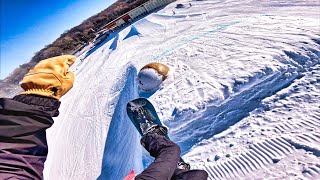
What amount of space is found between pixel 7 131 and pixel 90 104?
35.0ft

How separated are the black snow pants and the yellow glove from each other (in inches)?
46.8

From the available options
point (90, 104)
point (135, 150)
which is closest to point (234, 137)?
point (135, 150)

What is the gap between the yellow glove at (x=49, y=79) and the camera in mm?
2232

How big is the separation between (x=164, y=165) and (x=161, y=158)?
131mm

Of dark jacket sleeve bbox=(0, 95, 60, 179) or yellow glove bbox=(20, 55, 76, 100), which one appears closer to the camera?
dark jacket sleeve bbox=(0, 95, 60, 179)

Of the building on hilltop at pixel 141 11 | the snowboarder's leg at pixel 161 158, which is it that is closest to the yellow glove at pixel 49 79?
the snowboarder's leg at pixel 161 158

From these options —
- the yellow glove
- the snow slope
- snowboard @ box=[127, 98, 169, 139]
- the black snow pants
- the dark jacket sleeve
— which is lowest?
the snow slope

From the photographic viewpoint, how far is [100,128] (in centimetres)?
900

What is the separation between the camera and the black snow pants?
270 centimetres

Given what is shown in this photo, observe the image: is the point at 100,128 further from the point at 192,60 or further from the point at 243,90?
the point at 243,90

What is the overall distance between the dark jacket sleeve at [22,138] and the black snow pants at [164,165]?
1.12 meters

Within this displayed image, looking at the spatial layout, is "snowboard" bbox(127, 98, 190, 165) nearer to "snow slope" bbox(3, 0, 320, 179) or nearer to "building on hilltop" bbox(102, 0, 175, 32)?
"snow slope" bbox(3, 0, 320, 179)

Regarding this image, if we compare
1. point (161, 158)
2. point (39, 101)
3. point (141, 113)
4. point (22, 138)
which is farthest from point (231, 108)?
point (22, 138)

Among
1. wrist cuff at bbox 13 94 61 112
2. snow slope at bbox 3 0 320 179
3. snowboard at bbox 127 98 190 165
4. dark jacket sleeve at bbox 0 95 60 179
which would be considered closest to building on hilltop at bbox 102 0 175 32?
snow slope at bbox 3 0 320 179
